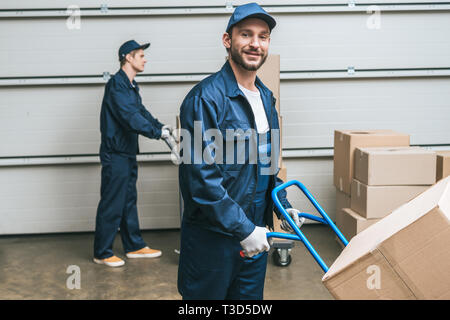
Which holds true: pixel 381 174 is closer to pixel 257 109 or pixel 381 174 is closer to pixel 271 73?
pixel 271 73

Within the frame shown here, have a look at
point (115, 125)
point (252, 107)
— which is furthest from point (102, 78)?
point (252, 107)

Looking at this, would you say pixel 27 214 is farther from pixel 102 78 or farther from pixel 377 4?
pixel 377 4

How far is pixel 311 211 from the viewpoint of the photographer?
563 centimetres

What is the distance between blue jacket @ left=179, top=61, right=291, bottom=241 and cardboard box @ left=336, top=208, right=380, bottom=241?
2207mm

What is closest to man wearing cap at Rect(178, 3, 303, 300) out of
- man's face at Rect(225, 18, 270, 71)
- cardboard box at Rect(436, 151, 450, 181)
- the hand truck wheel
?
man's face at Rect(225, 18, 270, 71)

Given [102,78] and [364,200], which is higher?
[102,78]

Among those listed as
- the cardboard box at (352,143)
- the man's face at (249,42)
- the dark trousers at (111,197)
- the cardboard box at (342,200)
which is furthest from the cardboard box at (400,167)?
the man's face at (249,42)

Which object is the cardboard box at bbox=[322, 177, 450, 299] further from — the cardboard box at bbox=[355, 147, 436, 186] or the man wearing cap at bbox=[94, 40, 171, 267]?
the man wearing cap at bbox=[94, 40, 171, 267]

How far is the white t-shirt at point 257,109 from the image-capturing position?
7.68ft

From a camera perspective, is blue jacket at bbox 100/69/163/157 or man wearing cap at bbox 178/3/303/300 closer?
man wearing cap at bbox 178/3/303/300

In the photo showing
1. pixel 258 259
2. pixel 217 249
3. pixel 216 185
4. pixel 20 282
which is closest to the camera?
pixel 216 185

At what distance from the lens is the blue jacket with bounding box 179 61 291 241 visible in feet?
6.63

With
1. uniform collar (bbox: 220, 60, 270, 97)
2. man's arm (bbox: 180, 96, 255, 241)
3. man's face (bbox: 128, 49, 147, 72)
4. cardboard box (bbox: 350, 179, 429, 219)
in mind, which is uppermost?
man's face (bbox: 128, 49, 147, 72)
